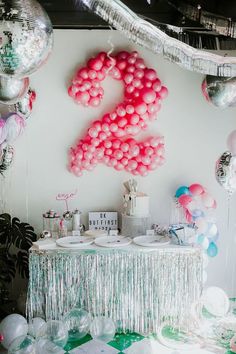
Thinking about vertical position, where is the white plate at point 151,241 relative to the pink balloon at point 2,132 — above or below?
below

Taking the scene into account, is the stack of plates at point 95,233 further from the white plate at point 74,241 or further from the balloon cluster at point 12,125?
the balloon cluster at point 12,125

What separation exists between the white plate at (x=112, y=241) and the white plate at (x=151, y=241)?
0.08m

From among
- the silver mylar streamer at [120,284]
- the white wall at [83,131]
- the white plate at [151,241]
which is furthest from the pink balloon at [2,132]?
the white plate at [151,241]

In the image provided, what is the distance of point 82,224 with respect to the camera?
12.0 feet

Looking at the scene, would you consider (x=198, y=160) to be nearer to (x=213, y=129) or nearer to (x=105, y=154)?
(x=213, y=129)

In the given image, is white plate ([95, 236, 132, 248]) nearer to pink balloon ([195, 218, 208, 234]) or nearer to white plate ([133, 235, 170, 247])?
white plate ([133, 235, 170, 247])

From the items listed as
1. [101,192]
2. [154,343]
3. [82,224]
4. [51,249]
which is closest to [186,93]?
[101,192]

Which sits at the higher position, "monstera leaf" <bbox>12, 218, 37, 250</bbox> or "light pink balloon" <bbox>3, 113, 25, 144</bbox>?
"light pink balloon" <bbox>3, 113, 25, 144</bbox>

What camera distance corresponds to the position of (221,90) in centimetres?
303

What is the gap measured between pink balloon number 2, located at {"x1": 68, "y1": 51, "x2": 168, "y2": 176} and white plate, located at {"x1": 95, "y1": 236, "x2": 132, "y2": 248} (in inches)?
24.7

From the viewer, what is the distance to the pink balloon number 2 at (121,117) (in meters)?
3.44

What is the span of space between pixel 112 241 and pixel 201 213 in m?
0.79

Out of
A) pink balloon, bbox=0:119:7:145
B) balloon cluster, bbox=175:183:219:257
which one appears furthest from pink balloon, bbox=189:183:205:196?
pink balloon, bbox=0:119:7:145

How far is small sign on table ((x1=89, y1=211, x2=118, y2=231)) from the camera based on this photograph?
360 centimetres
